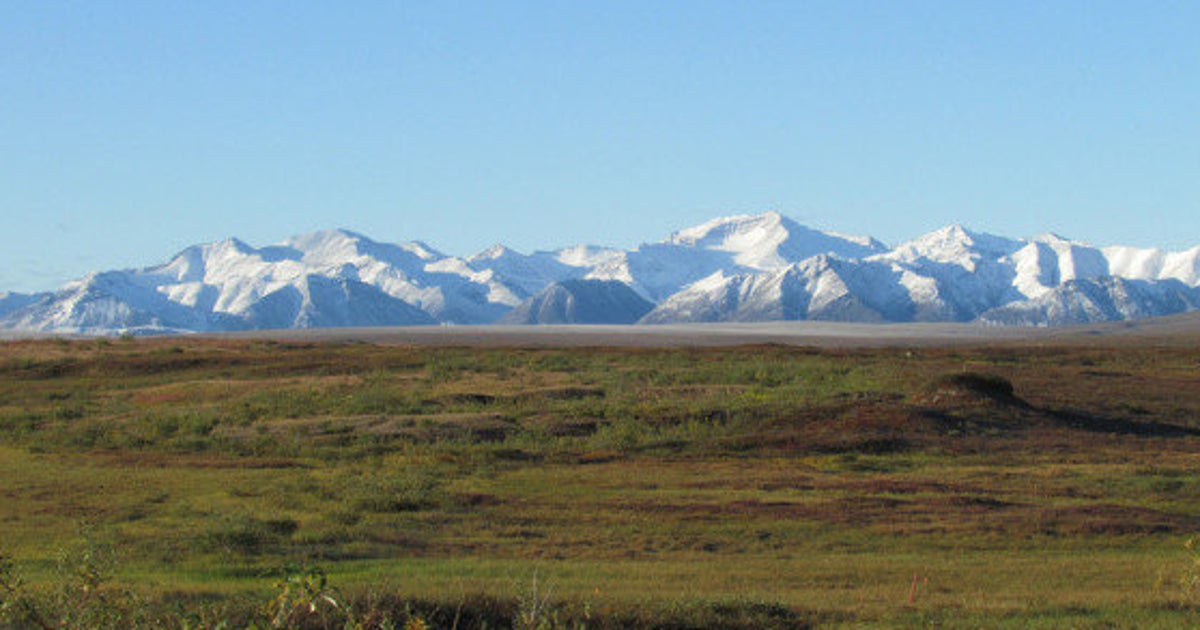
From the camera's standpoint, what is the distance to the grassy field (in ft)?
66.7

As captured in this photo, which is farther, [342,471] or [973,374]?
[973,374]

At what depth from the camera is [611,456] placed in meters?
44.8

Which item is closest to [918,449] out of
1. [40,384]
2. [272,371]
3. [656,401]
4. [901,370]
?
[656,401]

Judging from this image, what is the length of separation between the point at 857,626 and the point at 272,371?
63344 mm

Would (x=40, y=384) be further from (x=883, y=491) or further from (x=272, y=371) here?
(x=883, y=491)

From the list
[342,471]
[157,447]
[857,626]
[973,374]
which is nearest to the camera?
[857,626]

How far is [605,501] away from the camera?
33.8 m

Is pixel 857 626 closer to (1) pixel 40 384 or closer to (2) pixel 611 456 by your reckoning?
(2) pixel 611 456

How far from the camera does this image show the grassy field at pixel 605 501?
66.7ft

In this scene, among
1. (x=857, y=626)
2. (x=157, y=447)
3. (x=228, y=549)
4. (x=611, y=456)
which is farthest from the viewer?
(x=157, y=447)

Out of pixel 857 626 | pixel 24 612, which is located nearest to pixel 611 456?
pixel 857 626

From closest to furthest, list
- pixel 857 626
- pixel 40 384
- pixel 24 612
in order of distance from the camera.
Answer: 1. pixel 24 612
2. pixel 857 626
3. pixel 40 384

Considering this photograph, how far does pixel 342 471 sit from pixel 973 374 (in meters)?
28.9

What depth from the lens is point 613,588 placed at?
22312 millimetres
